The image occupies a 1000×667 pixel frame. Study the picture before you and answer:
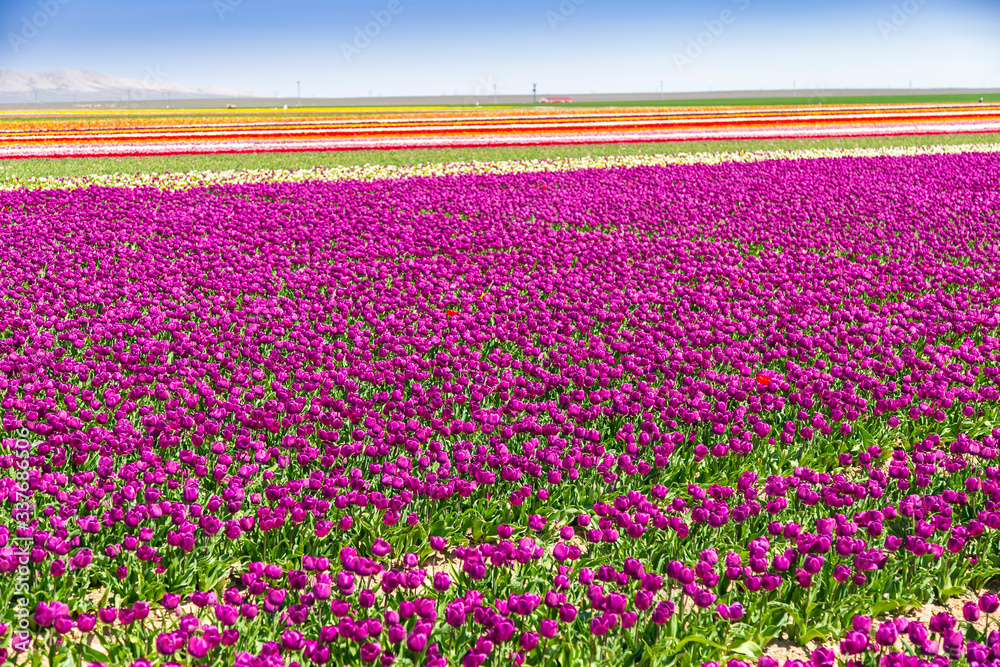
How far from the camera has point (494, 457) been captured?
4.37 meters

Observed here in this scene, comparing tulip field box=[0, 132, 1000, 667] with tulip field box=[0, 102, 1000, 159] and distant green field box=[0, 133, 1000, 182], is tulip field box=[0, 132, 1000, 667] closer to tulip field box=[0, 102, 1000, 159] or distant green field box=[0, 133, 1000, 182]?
distant green field box=[0, 133, 1000, 182]

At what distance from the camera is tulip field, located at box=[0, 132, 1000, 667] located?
318cm

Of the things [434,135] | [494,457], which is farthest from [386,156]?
[494,457]

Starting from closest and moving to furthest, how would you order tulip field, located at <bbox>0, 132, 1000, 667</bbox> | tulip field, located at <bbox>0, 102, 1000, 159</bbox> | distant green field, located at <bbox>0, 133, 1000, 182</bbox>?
tulip field, located at <bbox>0, 132, 1000, 667</bbox> < distant green field, located at <bbox>0, 133, 1000, 182</bbox> < tulip field, located at <bbox>0, 102, 1000, 159</bbox>

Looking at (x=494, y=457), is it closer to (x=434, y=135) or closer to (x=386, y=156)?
(x=386, y=156)

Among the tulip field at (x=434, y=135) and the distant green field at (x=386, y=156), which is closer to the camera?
the distant green field at (x=386, y=156)

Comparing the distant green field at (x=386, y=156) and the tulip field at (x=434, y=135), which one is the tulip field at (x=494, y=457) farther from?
the tulip field at (x=434, y=135)

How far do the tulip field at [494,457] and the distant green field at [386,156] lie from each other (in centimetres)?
1190

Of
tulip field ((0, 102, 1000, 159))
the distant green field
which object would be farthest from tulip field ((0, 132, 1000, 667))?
tulip field ((0, 102, 1000, 159))

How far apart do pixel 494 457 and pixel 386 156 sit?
21075mm

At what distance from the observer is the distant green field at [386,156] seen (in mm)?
21266

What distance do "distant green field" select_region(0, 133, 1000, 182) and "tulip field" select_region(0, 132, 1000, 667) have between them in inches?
468

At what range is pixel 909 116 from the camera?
45375 millimetres

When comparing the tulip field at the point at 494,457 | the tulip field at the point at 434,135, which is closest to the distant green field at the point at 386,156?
the tulip field at the point at 434,135
